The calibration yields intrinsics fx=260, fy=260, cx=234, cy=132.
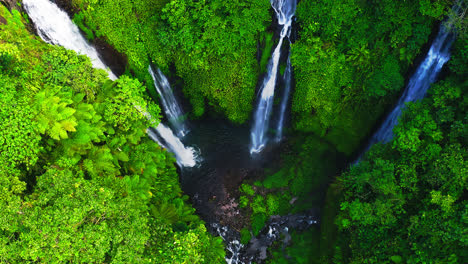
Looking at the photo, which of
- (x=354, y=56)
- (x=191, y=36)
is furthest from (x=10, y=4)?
(x=354, y=56)

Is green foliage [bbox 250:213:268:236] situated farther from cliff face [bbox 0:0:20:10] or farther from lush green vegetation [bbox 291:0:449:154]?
cliff face [bbox 0:0:20:10]

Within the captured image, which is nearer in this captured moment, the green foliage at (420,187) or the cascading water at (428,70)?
the green foliage at (420,187)

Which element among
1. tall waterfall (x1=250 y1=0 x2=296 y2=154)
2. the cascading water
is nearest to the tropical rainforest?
the cascading water

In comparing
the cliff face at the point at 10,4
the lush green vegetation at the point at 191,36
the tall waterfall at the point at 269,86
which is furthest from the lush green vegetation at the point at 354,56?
the cliff face at the point at 10,4

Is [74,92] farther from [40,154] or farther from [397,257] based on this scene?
[397,257]

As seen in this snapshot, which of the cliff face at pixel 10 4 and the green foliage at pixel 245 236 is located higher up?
the cliff face at pixel 10 4

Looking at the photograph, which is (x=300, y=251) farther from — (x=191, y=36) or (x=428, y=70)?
(x=191, y=36)

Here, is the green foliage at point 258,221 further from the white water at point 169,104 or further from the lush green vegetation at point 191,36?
the lush green vegetation at point 191,36
